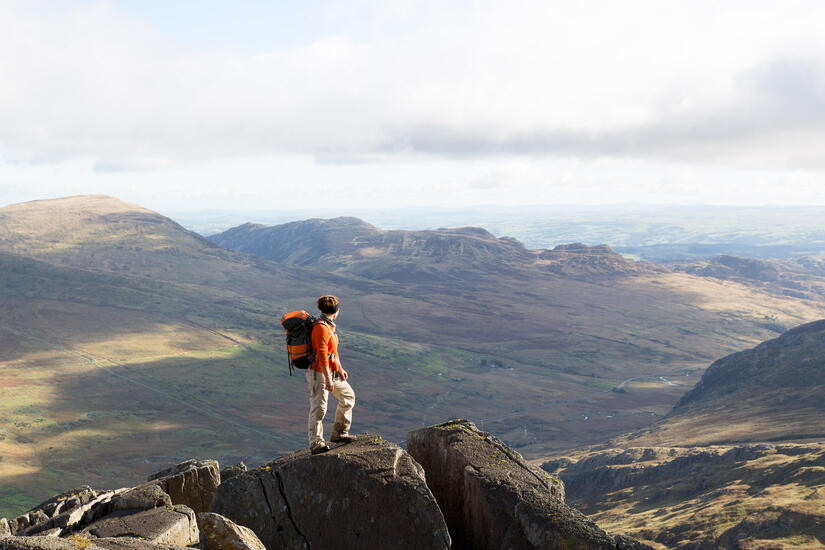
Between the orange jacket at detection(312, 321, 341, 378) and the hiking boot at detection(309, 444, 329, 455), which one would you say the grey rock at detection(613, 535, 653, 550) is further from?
the orange jacket at detection(312, 321, 341, 378)

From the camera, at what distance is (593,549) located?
1434 cm

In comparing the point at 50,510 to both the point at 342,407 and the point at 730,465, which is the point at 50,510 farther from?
the point at 730,465

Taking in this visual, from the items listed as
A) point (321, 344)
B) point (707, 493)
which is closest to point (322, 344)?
point (321, 344)

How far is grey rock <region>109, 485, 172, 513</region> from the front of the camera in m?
18.1

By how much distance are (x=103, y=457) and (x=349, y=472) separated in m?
144

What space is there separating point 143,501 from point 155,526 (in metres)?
2.48

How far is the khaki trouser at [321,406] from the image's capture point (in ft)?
59.9

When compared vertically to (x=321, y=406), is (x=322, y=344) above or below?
above

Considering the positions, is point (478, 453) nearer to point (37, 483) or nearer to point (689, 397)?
point (37, 483)

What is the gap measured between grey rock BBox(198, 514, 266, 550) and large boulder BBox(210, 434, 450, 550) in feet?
5.28

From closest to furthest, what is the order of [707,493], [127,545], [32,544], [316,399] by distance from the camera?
1. [32,544]
2. [127,545]
3. [316,399]
4. [707,493]

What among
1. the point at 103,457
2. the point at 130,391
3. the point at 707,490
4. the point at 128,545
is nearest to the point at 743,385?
the point at 707,490

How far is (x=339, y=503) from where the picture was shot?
16.1 meters

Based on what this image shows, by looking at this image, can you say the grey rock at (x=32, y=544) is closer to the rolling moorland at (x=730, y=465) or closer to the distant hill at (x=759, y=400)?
the rolling moorland at (x=730, y=465)
